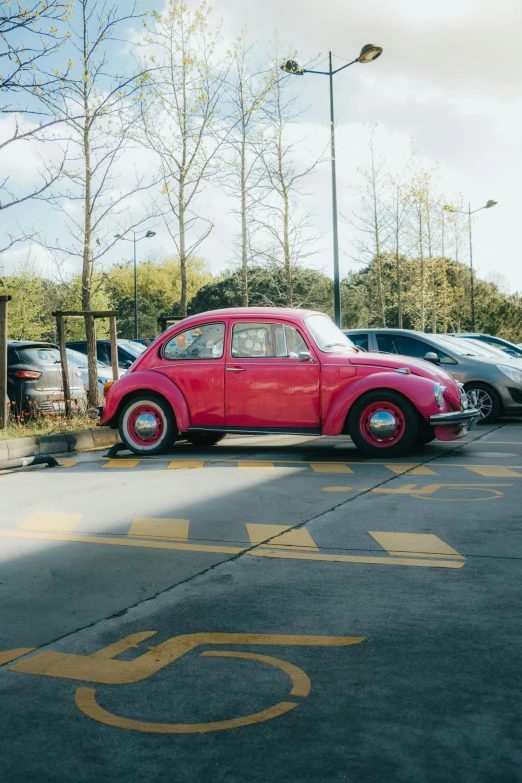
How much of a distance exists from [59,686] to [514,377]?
12081 millimetres

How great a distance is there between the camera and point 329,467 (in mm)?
9172

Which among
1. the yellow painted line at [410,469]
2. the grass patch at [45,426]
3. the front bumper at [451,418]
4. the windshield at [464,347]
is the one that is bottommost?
the yellow painted line at [410,469]

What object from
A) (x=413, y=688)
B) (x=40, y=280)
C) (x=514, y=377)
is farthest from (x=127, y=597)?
(x=40, y=280)

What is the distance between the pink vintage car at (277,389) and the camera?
9.70 metres

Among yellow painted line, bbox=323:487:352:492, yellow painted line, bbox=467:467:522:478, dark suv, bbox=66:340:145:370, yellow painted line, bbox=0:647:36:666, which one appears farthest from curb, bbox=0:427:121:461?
dark suv, bbox=66:340:145:370

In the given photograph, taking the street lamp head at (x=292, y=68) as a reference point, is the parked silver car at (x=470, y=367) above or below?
below

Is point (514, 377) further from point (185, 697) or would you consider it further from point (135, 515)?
point (185, 697)

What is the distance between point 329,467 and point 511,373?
6.15 metres

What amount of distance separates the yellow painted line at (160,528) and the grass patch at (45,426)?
5307mm

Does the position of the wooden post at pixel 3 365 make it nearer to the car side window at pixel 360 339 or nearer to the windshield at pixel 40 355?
the windshield at pixel 40 355

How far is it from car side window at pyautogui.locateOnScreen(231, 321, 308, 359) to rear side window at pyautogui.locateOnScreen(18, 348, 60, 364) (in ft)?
15.0

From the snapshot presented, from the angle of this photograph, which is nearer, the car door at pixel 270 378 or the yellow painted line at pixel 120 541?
the yellow painted line at pixel 120 541

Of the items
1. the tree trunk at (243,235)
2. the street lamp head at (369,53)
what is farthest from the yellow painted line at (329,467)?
the street lamp head at (369,53)

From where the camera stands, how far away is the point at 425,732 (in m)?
2.76
